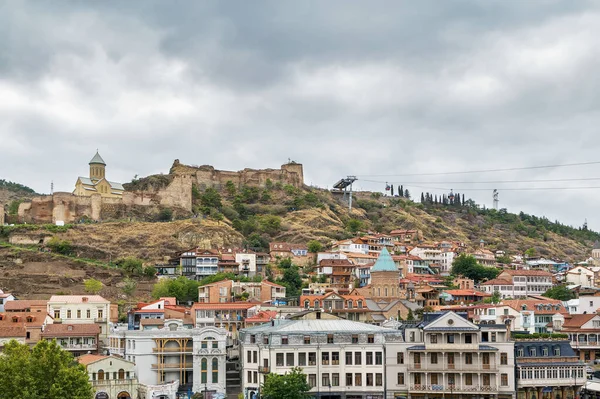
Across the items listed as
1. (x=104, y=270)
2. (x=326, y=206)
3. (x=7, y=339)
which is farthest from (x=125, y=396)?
(x=326, y=206)

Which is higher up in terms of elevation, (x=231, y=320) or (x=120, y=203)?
(x=120, y=203)

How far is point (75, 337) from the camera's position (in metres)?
74.1

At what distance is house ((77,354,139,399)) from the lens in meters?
64.2

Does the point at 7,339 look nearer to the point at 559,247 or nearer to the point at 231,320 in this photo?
the point at 231,320

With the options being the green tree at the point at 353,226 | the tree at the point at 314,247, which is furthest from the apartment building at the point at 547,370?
the green tree at the point at 353,226

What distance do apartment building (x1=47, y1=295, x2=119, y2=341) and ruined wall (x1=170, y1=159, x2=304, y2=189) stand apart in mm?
80733

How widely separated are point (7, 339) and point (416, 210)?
134431mm

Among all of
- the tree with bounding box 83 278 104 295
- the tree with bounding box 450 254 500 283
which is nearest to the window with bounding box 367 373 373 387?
the tree with bounding box 83 278 104 295

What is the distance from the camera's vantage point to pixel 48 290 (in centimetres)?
10794

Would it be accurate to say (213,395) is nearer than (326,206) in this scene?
Yes

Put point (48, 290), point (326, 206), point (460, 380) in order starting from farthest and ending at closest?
point (326, 206), point (48, 290), point (460, 380)

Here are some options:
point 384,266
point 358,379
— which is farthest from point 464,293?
point 358,379

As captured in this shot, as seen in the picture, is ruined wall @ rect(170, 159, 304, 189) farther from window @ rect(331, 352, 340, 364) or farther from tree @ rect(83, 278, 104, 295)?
window @ rect(331, 352, 340, 364)

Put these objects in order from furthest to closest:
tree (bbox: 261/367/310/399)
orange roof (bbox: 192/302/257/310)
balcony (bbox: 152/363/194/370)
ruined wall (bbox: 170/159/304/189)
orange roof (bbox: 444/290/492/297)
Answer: ruined wall (bbox: 170/159/304/189)
orange roof (bbox: 444/290/492/297)
orange roof (bbox: 192/302/257/310)
balcony (bbox: 152/363/194/370)
tree (bbox: 261/367/310/399)
